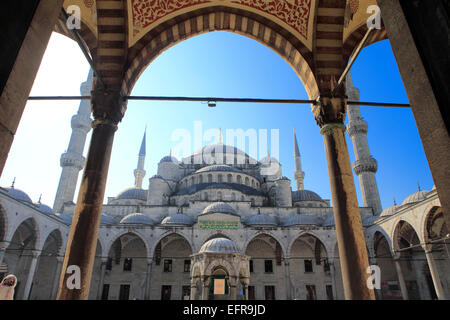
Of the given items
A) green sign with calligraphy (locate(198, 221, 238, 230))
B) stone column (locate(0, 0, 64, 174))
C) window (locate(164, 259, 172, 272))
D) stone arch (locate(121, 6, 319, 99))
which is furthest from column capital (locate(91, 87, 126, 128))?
window (locate(164, 259, 172, 272))

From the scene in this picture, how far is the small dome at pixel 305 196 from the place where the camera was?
26.9m

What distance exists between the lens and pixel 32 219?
1499 cm

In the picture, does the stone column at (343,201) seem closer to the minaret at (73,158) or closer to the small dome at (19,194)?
the small dome at (19,194)

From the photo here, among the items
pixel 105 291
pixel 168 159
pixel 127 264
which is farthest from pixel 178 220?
pixel 168 159

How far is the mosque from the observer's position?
14602 millimetres

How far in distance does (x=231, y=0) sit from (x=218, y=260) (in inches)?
334

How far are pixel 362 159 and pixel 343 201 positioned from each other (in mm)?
20178

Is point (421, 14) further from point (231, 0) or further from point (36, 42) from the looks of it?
point (231, 0)

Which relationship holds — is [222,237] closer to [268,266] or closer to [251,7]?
[268,266]

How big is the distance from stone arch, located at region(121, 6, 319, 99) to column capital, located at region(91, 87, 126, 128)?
1.23ft

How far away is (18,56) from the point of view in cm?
192

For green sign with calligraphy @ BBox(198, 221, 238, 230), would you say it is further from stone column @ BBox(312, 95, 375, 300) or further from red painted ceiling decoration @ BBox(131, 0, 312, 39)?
red painted ceiling decoration @ BBox(131, 0, 312, 39)

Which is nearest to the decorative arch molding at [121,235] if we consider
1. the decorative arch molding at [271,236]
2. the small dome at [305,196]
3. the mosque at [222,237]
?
the mosque at [222,237]
